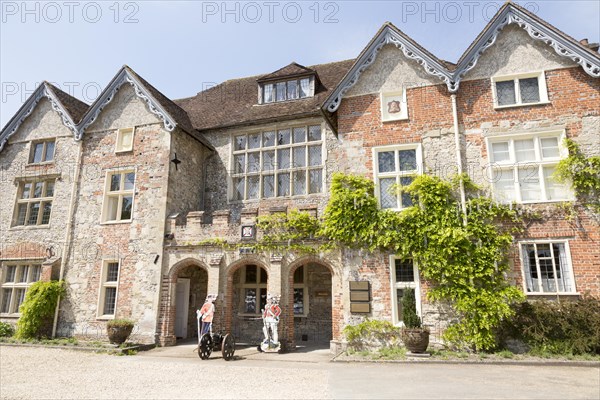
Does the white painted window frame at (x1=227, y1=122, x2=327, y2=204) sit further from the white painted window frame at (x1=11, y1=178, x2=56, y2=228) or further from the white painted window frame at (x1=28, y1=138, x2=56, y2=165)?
the white painted window frame at (x1=28, y1=138, x2=56, y2=165)

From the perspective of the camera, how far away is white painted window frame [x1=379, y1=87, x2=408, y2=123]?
1366cm

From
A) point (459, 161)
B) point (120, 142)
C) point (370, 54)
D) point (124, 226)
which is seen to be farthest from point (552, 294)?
point (120, 142)

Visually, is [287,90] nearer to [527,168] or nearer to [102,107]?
[102,107]

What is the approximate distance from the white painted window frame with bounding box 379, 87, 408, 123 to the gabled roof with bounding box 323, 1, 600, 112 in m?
1.10

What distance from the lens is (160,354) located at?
12641 millimetres

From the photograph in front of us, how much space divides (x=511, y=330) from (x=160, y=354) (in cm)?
1057

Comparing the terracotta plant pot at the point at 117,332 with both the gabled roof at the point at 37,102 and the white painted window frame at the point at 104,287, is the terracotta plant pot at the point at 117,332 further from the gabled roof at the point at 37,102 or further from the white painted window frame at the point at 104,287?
the gabled roof at the point at 37,102

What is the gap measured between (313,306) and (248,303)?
282 cm

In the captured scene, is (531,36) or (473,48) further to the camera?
(473,48)

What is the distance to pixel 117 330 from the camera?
44.3 ft

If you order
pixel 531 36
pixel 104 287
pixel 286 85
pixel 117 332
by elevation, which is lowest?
pixel 117 332

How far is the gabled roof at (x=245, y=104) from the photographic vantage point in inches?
671

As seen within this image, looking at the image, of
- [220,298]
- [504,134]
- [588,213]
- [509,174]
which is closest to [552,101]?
[504,134]

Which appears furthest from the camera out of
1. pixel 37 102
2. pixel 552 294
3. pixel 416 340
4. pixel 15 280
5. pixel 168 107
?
pixel 37 102
